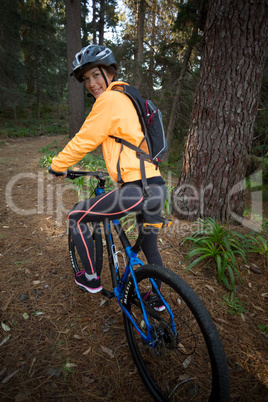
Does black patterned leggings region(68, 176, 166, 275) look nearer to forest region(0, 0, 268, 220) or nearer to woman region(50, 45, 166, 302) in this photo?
woman region(50, 45, 166, 302)

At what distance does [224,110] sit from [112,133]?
217 centimetres

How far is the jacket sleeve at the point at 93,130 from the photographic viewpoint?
1.69 meters

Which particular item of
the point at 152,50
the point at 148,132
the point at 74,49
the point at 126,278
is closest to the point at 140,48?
the point at 152,50

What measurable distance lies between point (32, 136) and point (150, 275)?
20922mm

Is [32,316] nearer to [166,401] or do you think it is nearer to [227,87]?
[166,401]

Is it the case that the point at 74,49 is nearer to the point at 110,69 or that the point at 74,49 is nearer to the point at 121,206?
the point at 110,69

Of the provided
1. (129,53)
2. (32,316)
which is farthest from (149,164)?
(129,53)

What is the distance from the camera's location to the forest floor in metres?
1.71

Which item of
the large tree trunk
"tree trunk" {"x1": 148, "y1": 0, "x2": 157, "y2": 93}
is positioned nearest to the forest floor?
the large tree trunk

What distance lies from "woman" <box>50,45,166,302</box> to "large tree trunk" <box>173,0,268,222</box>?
1.76 metres

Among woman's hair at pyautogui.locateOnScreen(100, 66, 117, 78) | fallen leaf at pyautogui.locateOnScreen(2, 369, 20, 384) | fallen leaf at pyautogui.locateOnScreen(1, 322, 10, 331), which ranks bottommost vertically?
fallen leaf at pyautogui.locateOnScreen(2, 369, 20, 384)

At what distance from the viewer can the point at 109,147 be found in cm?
185

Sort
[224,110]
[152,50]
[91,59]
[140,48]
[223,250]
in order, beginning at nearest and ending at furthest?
[91,59], [223,250], [224,110], [140,48], [152,50]

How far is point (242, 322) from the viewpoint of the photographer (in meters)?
2.23
